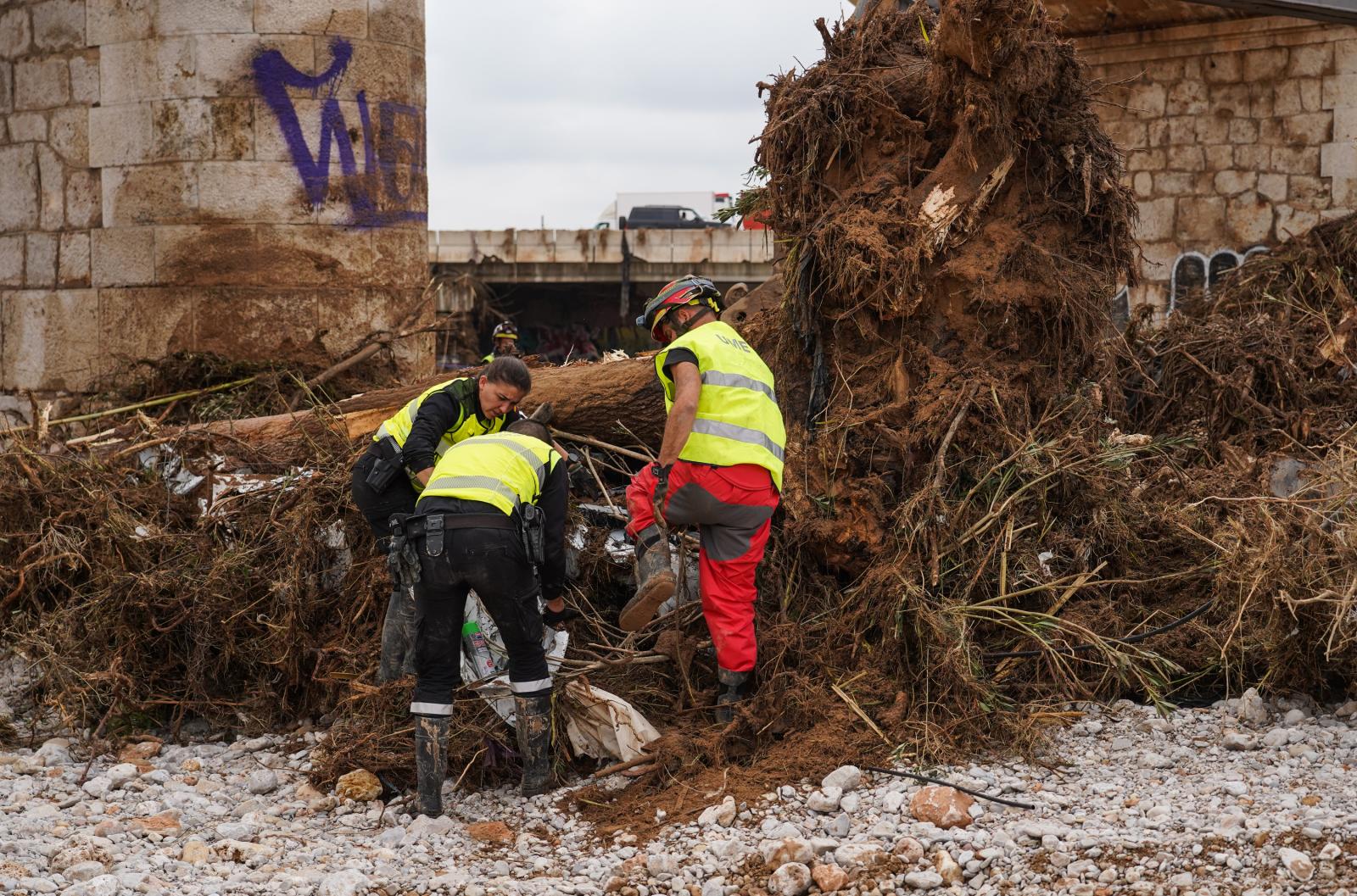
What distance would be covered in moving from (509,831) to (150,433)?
359 centimetres

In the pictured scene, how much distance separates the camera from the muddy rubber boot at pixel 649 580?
17.0ft

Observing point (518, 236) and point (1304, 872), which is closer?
→ point (1304, 872)

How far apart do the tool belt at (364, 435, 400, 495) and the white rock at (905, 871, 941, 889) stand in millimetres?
2573

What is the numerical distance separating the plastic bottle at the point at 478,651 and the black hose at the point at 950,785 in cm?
152

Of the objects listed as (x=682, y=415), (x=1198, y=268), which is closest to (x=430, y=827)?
(x=682, y=415)

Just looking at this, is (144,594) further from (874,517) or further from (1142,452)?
(1142,452)

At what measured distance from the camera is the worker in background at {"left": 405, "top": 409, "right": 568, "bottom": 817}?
4.69 m

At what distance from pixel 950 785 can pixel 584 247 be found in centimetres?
1792

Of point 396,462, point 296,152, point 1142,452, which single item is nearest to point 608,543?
point 396,462

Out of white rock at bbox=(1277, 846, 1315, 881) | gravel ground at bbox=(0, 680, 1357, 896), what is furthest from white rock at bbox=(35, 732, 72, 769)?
white rock at bbox=(1277, 846, 1315, 881)

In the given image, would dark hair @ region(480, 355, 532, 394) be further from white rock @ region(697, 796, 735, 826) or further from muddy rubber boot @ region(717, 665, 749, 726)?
white rock @ region(697, 796, 735, 826)

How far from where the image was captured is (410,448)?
17.4ft

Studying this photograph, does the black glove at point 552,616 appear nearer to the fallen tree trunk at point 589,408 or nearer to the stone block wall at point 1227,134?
the fallen tree trunk at point 589,408

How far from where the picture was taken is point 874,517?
5500mm
